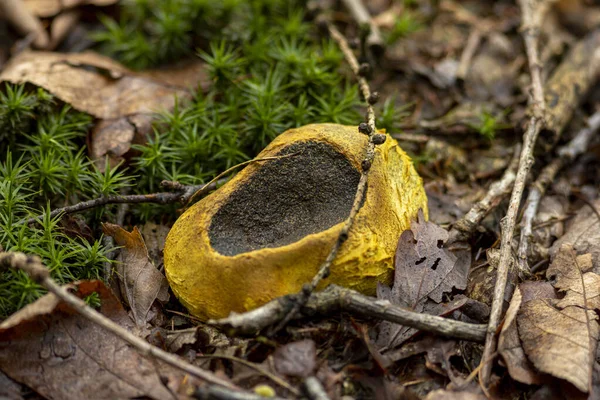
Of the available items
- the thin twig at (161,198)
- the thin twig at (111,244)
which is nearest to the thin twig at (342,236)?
the thin twig at (161,198)

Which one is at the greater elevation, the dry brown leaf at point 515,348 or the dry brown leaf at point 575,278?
the dry brown leaf at point 575,278

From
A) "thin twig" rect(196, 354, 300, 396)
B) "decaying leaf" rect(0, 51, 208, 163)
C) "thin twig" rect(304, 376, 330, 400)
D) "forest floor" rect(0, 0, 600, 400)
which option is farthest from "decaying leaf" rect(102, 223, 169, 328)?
"thin twig" rect(304, 376, 330, 400)

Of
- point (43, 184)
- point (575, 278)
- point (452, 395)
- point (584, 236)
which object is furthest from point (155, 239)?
point (584, 236)

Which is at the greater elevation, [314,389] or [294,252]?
[294,252]

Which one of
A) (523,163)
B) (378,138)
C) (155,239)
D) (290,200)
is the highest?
(378,138)

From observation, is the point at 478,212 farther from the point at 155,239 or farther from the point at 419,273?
the point at 155,239

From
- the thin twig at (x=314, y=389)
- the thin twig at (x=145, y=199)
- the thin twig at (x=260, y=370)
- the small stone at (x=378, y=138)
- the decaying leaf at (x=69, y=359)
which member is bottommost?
the decaying leaf at (x=69, y=359)

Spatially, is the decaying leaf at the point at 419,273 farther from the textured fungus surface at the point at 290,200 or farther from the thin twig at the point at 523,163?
the textured fungus surface at the point at 290,200
